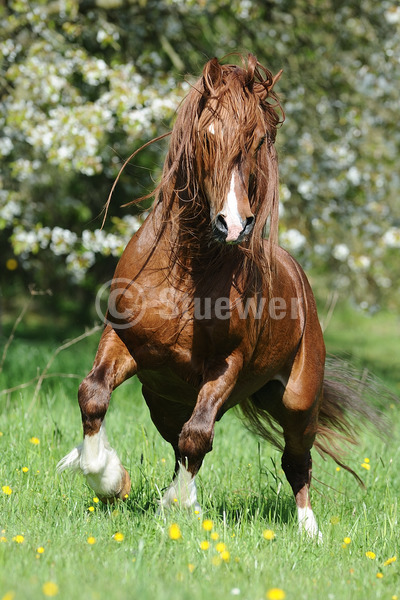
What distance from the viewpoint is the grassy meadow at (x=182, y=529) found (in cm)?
259

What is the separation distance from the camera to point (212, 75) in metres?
3.24

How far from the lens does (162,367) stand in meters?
3.49

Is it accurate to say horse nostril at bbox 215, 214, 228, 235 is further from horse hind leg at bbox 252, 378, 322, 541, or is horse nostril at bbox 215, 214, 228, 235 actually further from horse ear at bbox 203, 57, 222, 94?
horse hind leg at bbox 252, 378, 322, 541

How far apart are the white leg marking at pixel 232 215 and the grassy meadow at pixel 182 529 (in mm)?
1156

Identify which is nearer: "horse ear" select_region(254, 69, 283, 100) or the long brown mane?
the long brown mane

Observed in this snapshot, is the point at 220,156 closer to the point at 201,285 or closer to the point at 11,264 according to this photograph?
the point at 201,285

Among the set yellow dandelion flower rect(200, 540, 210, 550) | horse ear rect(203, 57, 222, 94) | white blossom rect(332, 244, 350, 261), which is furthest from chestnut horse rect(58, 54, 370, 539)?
white blossom rect(332, 244, 350, 261)

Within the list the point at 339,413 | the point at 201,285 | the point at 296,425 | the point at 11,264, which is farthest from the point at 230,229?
the point at 11,264

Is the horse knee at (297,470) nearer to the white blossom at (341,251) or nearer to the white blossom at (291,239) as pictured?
the white blossom at (291,239)

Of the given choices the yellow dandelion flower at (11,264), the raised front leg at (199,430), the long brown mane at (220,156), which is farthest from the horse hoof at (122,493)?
the yellow dandelion flower at (11,264)

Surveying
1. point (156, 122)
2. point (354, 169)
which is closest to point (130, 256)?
point (156, 122)

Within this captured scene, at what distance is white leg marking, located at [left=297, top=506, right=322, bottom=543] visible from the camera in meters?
3.69

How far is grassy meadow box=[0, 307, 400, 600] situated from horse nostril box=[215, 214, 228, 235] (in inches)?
45.9

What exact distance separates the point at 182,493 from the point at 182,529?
0.21m
